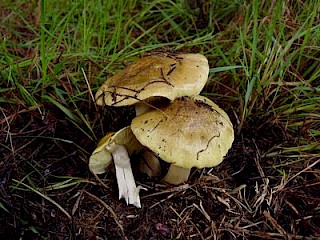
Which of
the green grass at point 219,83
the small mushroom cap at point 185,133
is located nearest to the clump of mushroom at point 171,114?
the small mushroom cap at point 185,133

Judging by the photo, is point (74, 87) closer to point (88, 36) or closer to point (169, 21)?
point (88, 36)

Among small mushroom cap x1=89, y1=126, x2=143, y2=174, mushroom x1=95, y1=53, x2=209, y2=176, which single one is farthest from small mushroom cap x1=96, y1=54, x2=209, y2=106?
small mushroom cap x1=89, y1=126, x2=143, y2=174

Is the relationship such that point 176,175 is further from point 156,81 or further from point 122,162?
point 156,81

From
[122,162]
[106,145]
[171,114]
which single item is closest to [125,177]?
[122,162]

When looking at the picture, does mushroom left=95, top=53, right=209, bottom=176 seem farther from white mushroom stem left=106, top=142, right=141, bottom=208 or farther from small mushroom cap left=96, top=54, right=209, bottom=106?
white mushroom stem left=106, top=142, right=141, bottom=208

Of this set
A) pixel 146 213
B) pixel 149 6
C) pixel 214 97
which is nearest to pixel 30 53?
pixel 149 6

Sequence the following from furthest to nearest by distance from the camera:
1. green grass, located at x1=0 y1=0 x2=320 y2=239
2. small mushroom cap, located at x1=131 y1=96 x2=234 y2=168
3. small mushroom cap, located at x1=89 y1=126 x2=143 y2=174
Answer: green grass, located at x1=0 y1=0 x2=320 y2=239 < small mushroom cap, located at x1=89 y1=126 x2=143 y2=174 < small mushroom cap, located at x1=131 y1=96 x2=234 y2=168

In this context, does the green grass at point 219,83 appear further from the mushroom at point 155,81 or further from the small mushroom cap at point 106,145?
the mushroom at point 155,81
